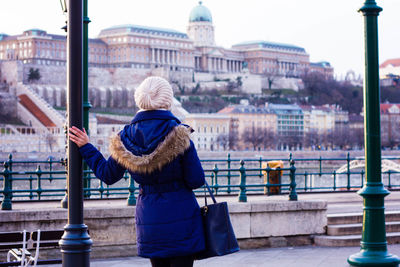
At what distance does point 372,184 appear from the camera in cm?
540

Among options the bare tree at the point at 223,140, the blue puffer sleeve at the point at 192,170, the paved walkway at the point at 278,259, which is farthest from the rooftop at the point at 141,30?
the blue puffer sleeve at the point at 192,170

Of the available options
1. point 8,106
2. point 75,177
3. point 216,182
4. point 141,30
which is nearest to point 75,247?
point 75,177

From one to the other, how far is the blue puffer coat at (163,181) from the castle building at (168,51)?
95592 mm

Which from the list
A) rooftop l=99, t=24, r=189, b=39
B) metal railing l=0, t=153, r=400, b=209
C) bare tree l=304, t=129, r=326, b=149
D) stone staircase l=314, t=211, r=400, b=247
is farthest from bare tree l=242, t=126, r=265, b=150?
stone staircase l=314, t=211, r=400, b=247

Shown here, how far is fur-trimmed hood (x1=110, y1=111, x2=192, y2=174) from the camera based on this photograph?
407cm

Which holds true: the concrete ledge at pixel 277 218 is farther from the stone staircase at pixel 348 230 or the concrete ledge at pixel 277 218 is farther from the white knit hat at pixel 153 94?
the white knit hat at pixel 153 94

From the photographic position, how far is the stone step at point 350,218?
8.88 m

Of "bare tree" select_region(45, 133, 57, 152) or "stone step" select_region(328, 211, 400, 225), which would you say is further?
"bare tree" select_region(45, 133, 57, 152)

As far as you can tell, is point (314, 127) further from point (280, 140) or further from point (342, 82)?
point (342, 82)

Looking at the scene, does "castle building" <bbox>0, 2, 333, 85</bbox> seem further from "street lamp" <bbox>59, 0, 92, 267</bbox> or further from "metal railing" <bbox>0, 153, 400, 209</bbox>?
"street lamp" <bbox>59, 0, 92, 267</bbox>

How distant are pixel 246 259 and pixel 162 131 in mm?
3701

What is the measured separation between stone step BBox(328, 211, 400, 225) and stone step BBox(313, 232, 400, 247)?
1.18 feet

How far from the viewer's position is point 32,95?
83062 millimetres

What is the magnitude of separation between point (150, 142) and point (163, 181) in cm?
20
